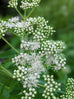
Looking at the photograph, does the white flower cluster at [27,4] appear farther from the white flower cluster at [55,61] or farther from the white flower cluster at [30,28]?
the white flower cluster at [55,61]

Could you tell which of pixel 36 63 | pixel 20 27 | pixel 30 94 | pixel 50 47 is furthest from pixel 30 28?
pixel 30 94

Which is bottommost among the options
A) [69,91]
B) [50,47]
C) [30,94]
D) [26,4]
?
[30,94]

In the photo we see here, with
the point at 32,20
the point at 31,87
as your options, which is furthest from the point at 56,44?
the point at 31,87

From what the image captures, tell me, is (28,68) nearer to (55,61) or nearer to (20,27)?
(55,61)

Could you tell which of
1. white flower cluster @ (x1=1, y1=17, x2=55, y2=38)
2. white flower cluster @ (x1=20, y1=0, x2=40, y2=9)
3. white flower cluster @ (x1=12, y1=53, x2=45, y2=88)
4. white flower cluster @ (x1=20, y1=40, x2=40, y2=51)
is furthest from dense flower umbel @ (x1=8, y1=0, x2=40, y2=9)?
white flower cluster @ (x1=12, y1=53, x2=45, y2=88)

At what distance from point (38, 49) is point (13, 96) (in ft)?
2.29

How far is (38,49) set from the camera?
8.49ft

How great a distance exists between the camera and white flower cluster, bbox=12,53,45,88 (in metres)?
2.27

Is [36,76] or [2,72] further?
[2,72]

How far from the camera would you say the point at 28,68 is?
2.39 m

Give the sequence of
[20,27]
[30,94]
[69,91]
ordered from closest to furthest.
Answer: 1. [30,94]
2. [69,91]
3. [20,27]

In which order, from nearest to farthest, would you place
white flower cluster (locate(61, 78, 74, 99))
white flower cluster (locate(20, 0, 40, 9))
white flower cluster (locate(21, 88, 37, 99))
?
white flower cluster (locate(21, 88, 37, 99)) < white flower cluster (locate(61, 78, 74, 99)) < white flower cluster (locate(20, 0, 40, 9))

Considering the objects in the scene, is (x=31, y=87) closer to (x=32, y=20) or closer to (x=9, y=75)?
(x=9, y=75)

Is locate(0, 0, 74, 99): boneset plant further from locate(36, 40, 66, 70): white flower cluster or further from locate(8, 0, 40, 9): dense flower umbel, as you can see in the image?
locate(8, 0, 40, 9): dense flower umbel
